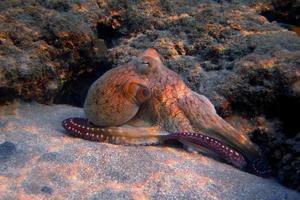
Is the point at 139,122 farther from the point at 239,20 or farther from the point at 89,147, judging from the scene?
the point at 239,20

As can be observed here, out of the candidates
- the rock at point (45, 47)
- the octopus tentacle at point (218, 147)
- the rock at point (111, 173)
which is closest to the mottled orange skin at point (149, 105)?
the octopus tentacle at point (218, 147)

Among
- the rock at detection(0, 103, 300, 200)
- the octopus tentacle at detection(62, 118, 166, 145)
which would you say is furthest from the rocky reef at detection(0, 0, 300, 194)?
the octopus tentacle at detection(62, 118, 166, 145)

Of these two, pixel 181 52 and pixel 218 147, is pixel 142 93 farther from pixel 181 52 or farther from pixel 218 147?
Result: pixel 181 52

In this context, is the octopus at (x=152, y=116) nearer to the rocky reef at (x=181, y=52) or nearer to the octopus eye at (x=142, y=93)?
the octopus eye at (x=142, y=93)

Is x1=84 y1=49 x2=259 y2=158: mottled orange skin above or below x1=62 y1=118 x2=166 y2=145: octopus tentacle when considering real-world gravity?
above

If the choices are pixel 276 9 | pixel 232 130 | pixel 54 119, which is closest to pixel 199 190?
pixel 232 130

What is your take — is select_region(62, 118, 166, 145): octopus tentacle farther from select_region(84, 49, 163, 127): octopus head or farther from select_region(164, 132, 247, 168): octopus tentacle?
select_region(164, 132, 247, 168): octopus tentacle
